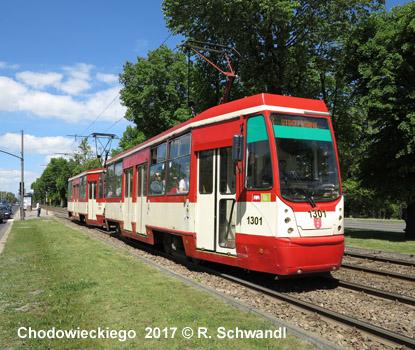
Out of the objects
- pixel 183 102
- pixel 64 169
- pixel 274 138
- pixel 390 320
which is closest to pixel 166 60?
pixel 183 102

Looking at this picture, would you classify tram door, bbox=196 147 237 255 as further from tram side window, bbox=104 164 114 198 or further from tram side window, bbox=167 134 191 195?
tram side window, bbox=104 164 114 198

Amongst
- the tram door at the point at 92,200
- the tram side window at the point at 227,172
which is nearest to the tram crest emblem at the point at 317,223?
the tram side window at the point at 227,172

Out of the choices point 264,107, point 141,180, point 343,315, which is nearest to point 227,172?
point 264,107

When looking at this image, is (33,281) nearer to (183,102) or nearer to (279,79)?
(279,79)

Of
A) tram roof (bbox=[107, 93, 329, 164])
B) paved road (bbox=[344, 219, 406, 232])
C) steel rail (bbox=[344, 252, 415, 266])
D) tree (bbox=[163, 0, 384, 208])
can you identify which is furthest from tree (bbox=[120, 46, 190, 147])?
tram roof (bbox=[107, 93, 329, 164])

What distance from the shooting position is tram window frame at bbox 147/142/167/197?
10820 millimetres

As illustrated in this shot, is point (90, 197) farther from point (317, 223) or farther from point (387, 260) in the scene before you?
point (317, 223)

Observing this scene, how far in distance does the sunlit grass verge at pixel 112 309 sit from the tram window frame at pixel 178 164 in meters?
2.11

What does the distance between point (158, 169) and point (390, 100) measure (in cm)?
1049

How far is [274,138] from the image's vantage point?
271 inches

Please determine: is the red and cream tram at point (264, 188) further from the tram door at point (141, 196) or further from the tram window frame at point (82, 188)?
the tram window frame at point (82, 188)

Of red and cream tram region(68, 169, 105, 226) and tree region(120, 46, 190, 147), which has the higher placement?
tree region(120, 46, 190, 147)

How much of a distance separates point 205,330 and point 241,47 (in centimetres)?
1690

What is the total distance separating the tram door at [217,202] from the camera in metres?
7.84
